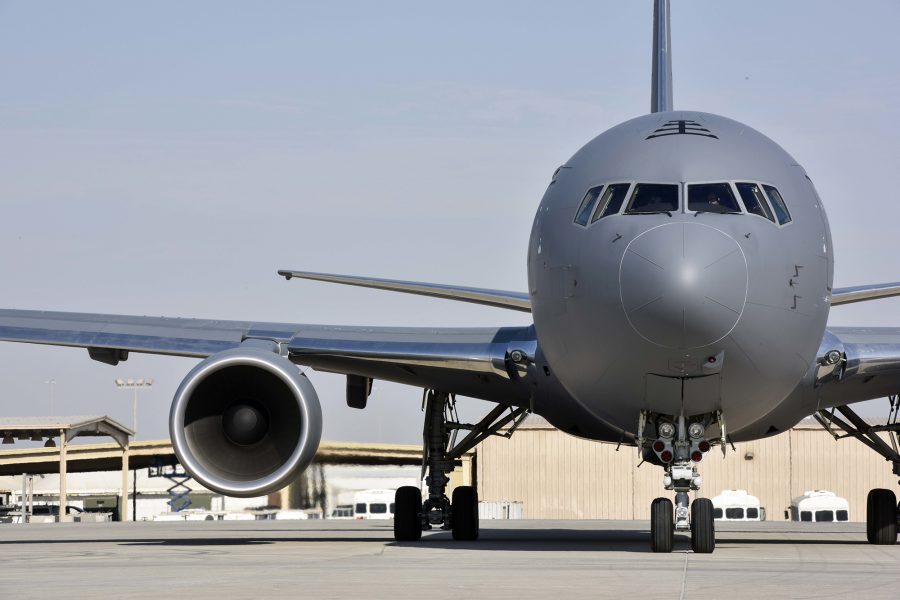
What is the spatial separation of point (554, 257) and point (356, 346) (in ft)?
13.7

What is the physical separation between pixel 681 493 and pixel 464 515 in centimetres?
546

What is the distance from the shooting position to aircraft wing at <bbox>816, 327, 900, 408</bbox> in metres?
A: 15.0

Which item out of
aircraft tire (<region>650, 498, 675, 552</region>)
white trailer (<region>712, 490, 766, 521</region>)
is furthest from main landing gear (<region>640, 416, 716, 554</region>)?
white trailer (<region>712, 490, 766, 521</region>)

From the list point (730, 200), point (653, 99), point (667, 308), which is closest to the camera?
point (667, 308)

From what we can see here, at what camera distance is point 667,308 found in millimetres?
11633

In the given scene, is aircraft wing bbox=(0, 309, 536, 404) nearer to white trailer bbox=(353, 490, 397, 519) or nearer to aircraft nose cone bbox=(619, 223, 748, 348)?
aircraft nose cone bbox=(619, 223, 748, 348)

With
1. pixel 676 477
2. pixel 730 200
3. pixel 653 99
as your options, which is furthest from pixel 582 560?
pixel 653 99

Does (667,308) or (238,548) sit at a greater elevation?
(667,308)

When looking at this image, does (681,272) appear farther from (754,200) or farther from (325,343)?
(325,343)

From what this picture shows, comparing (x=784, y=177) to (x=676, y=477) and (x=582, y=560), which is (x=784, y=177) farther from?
(x=582, y=560)

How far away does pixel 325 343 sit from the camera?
16641 millimetres

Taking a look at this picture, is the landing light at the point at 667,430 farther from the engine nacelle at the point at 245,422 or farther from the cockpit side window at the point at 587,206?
the engine nacelle at the point at 245,422

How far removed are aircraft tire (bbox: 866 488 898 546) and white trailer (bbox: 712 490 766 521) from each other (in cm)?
2328

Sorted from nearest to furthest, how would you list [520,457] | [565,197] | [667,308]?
1. [667,308]
2. [565,197]
3. [520,457]
